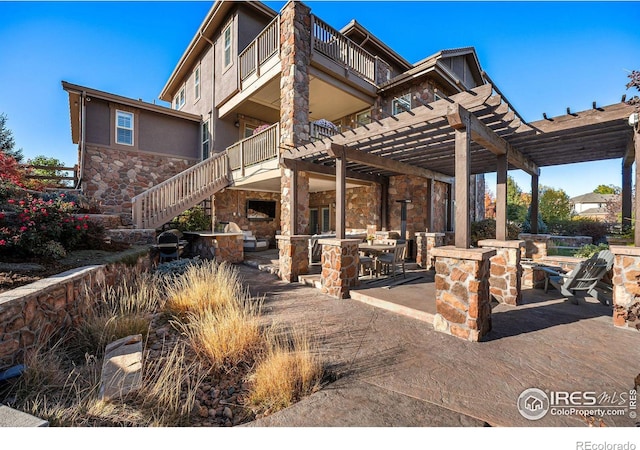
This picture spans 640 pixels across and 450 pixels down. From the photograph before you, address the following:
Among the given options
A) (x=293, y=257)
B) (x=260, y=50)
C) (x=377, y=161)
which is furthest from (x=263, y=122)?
(x=293, y=257)

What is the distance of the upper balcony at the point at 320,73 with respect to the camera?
27.0 feet

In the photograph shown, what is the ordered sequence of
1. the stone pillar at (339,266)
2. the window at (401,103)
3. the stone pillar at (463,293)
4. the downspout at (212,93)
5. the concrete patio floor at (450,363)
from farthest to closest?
the downspout at (212,93)
the window at (401,103)
the stone pillar at (339,266)
the stone pillar at (463,293)
the concrete patio floor at (450,363)

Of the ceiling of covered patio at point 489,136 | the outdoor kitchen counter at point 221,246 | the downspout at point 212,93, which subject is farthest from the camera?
the downspout at point 212,93

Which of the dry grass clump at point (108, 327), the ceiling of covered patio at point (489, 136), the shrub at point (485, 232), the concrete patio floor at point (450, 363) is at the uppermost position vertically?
the ceiling of covered patio at point (489, 136)

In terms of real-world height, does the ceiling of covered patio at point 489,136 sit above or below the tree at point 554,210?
above

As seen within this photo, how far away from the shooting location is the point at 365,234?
10.2 metres

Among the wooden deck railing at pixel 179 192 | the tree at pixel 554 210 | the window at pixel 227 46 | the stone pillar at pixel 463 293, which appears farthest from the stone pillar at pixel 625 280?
the window at pixel 227 46

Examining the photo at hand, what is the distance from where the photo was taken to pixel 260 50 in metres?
8.99

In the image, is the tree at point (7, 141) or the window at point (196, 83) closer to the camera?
the window at point (196, 83)

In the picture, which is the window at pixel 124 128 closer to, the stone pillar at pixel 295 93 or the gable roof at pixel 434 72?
the stone pillar at pixel 295 93

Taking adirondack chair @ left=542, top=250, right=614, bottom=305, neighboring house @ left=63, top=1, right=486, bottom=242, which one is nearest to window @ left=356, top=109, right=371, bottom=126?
neighboring house @ left=63, top=1, right=486, bottom=242

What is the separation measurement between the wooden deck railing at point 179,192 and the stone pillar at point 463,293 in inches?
327

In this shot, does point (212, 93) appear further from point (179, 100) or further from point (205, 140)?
point (179, 100)
